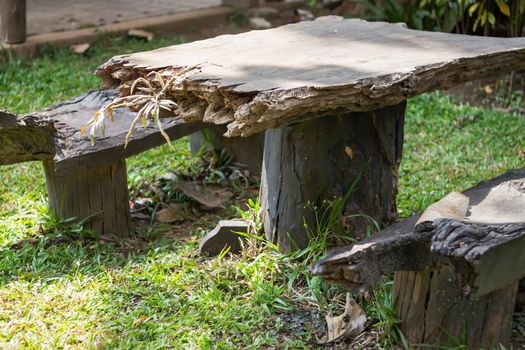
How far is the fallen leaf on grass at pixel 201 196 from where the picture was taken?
15.1ft

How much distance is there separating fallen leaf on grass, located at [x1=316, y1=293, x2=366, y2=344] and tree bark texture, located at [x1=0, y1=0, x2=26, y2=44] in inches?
169

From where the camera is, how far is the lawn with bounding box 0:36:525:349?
3326 mm

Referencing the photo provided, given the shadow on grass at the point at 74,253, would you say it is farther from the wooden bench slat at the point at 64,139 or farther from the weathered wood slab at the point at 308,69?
the weathered wood slab at the point at 308,69

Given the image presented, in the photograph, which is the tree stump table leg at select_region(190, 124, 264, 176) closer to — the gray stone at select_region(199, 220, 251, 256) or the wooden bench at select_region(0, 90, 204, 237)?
the wooden bench at select_region(0, 90, 204, 237)

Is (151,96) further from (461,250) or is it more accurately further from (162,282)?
(461,250)

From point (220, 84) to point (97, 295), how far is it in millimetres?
1164

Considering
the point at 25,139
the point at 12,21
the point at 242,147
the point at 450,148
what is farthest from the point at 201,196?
the point at 12,21

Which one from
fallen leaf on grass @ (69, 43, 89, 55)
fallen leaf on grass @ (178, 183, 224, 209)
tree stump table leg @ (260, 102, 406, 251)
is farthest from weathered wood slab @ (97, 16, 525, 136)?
fallen leaf on grass @ (69, 43, 89, 55)

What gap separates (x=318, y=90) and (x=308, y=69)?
351 mm

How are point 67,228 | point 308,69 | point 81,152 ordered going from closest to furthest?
point 308,69
point 81,152
point 67,228

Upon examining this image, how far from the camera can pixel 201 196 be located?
4.67 metres

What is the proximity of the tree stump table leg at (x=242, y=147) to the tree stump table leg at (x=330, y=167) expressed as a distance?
3.75 feet

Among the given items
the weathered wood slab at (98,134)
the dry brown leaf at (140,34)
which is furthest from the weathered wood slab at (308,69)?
the dry brown leaf at (140,34)

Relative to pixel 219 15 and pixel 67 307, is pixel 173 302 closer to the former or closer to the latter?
pixel 67 307
